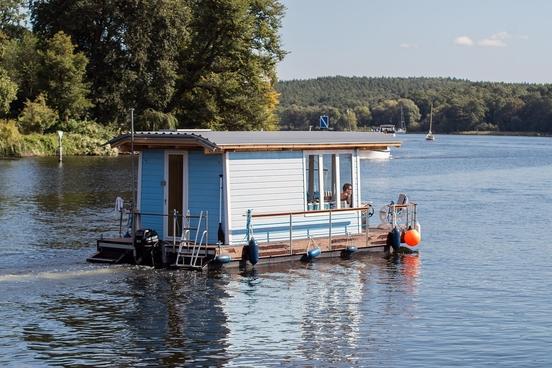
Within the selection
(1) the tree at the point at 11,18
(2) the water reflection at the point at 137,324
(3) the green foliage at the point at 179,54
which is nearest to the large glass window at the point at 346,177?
(2) the water reflection at the point at 137,324

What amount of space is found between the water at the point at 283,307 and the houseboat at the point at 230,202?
571mm

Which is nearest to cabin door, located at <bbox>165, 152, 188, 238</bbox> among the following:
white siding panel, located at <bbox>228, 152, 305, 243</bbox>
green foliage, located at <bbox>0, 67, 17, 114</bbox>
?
white siding panel, located at <bbox>228, 152, 305, 243</bbox>

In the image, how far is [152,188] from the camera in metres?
27.3

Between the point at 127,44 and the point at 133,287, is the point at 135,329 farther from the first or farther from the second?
the point at 127,44

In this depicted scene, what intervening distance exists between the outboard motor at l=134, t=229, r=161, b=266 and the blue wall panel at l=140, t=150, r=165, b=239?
42.7 inches

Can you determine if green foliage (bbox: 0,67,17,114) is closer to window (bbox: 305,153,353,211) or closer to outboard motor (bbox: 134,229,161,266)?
window (bbox: 305,153,353,211)

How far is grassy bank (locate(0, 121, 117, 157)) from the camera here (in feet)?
251

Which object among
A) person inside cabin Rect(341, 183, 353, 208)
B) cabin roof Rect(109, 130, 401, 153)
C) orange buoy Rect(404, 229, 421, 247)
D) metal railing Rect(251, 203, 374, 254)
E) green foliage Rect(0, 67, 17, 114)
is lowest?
orange buoy Rect(404, 229, 421, 247)

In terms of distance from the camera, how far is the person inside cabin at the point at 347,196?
2972 centimetres

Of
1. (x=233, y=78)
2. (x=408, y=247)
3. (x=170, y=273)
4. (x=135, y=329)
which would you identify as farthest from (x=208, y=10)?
(x=135, y=329)

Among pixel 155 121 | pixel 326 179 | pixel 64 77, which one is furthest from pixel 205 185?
pixel 64 77

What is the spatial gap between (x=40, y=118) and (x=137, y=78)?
8510 millimetres

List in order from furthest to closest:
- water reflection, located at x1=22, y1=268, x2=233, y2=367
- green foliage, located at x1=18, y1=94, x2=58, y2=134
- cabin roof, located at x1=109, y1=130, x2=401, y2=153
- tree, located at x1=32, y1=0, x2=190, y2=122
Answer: green foliage, located at x1=18, y1=94, x2=58, y2=134
tree, located at x1=32, y1=0, x2=190, y2=122
cabin roof, located at x1=109, y1=130, x2=401, y2=153
water reflection, located at x1=22, y1=268, x2=233, y2=367

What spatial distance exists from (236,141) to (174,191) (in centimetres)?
241
